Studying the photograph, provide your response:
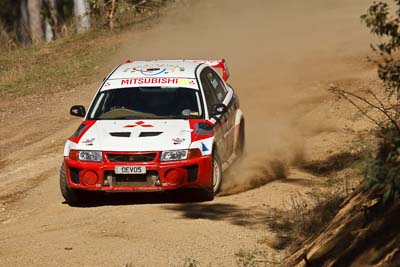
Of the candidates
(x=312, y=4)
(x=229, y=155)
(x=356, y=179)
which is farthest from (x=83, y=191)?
(x=312, y=4)

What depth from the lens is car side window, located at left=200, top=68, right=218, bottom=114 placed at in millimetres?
13381

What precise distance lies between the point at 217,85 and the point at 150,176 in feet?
9.38

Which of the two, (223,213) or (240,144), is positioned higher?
(223,213)

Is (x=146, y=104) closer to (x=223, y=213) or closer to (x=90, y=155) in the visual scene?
(x=90, y=155)

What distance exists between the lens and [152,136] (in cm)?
1220

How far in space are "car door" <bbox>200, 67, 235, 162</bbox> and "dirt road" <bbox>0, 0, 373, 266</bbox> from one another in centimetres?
47

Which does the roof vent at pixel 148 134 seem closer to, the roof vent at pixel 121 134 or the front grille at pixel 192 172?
the roof vent at pixel 121 134

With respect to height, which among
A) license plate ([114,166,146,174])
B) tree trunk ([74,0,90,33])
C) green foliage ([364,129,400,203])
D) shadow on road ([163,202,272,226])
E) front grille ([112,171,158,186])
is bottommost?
tree trunk ([74,0,90,33])

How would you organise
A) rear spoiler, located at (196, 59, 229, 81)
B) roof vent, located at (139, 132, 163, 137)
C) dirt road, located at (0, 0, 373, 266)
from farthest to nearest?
rear spoiler, located at (196, 59, 229, 81), roof vent, located at (139, 132, 163, 137), dirt road, located at (0, 0, 373, 266)

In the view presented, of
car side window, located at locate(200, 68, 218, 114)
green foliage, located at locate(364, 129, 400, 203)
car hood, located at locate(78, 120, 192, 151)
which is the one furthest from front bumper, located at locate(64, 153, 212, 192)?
green foliage, located at locate(364, 129, 400, 203)

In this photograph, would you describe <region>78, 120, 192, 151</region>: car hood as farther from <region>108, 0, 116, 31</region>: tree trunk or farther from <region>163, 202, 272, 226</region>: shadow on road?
<region>108, 0, 116, 31</region>: tree trunk

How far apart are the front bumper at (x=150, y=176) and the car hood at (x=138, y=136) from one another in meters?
0.19

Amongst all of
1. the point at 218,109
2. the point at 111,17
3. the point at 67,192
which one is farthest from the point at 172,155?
the point at 111,17

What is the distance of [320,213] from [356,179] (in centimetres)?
204
